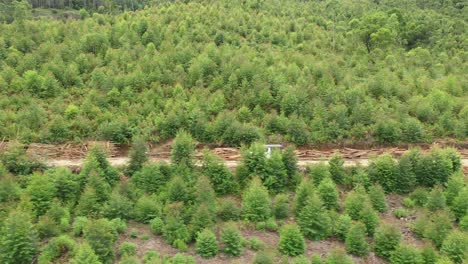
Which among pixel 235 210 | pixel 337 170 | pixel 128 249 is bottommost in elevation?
pixel 128 249

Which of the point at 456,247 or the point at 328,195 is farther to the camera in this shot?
the point at 328,195

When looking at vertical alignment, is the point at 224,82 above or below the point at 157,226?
above

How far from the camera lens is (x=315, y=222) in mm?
16391

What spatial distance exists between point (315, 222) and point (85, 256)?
26.7 ft

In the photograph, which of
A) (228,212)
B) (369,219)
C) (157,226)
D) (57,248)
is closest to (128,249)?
(157,226)

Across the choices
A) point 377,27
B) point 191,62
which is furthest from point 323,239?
point 377,27

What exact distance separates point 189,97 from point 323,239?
11959mm

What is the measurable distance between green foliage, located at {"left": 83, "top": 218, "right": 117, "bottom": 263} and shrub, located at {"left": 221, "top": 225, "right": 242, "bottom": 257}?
12.6 ft

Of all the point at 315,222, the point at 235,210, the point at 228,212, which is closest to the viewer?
the point at 315,222

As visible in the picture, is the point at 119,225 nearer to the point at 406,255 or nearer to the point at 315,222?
the point at 315,222

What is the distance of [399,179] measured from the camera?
19203mm

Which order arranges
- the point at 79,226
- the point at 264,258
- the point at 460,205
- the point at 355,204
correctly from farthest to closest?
the point at 460,205 < the point at 355,204 < the point at 79,226 < the point at 264,258

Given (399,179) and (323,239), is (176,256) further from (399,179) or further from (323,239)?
(399,179)

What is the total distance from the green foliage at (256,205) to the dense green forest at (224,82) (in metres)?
4.77
